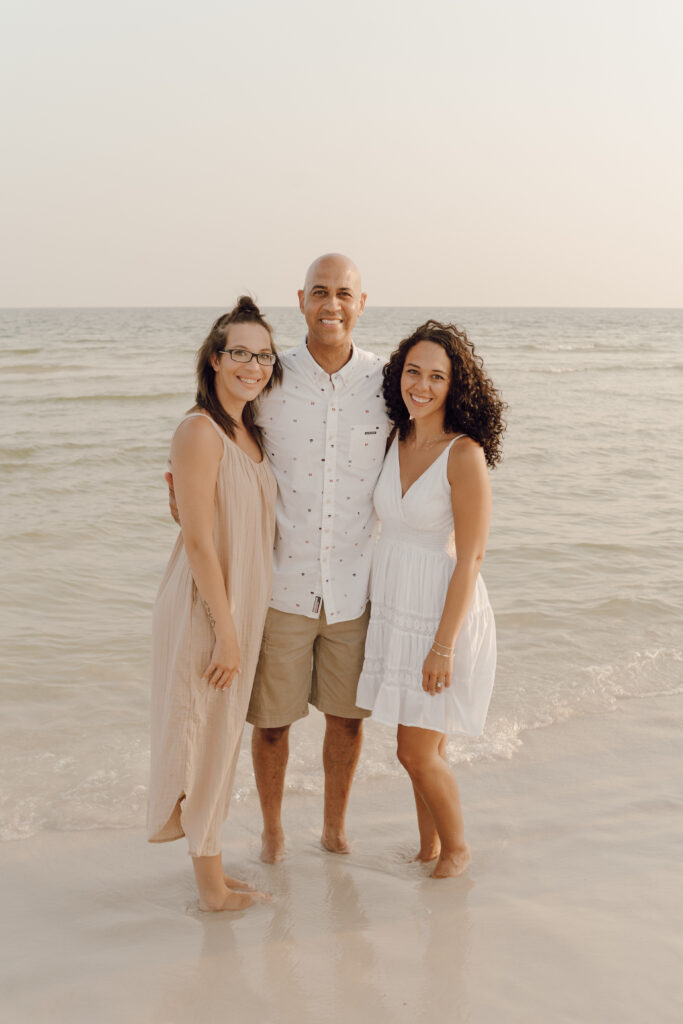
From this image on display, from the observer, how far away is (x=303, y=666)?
11.5 ft

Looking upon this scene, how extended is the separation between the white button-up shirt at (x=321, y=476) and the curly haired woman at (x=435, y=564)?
0.37 feet

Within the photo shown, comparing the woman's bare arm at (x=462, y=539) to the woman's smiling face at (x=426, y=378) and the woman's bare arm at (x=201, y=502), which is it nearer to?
the woman's smiling face at (x=426, y=378)

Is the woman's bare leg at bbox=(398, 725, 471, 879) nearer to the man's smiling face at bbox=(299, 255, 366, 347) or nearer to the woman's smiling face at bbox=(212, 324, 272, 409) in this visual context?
the woman's smiling face at bbox=(212, 324, 272, 409)

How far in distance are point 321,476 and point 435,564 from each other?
54 centimetres

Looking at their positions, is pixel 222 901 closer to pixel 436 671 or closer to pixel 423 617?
pixel 436 671

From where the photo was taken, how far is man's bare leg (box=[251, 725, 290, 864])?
358 cm

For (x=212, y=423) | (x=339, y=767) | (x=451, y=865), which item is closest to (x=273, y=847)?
(x=339, y=767)

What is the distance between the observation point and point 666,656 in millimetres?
5570

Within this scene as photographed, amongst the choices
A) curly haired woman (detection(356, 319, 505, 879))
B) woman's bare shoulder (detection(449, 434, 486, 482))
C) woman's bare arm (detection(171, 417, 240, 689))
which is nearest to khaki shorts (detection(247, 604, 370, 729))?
curly haired woman (detection(356, 319, 505, 879))

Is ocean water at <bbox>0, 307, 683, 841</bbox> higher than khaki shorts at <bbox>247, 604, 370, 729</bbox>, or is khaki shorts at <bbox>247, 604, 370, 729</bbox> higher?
khaki shorts at <bbox>247, 604, 370, 729</bbox>

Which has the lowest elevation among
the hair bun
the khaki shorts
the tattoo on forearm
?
the khaki shorts

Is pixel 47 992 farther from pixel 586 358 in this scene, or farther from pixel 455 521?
pixel 586 358

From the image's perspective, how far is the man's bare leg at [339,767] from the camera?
362cm

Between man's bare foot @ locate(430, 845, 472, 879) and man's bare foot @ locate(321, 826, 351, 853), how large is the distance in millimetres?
389
